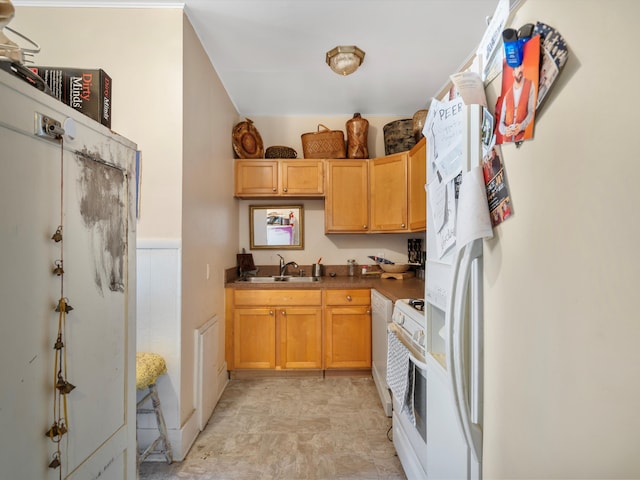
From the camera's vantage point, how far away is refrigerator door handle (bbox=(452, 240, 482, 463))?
27.7 inches

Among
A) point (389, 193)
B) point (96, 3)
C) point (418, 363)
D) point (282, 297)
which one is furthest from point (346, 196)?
point (96, 3)

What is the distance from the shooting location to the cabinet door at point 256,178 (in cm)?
305

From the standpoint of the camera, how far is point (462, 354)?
2.35 feet

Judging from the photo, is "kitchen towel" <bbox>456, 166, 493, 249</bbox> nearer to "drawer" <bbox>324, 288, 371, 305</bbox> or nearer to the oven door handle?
the oven door handle

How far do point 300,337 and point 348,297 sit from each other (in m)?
0.60

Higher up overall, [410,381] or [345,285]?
[345,285]

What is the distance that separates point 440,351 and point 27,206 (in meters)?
1.26

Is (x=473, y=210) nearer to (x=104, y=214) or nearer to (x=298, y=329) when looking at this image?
(x=104, y=214)

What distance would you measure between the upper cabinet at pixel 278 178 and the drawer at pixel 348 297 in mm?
1073

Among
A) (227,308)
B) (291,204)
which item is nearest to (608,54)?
(227,308)

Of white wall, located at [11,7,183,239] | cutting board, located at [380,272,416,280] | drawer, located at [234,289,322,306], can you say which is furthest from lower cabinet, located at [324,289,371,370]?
white wall, located at [11,7,183,239]

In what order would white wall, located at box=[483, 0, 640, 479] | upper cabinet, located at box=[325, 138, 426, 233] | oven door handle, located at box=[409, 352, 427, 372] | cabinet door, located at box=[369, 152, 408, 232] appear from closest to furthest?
1. white wall, located at box=[483, 0, 640, 479]
2. oven door handle, located at box=[409, 352, 427, 372]
3. cabinet door, located at box=[369, 152, 408, 232]
4. upper cabinet, located at box=[325, 138, 426, 233]

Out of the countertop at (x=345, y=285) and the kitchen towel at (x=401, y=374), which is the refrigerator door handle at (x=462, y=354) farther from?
the countertop at (x=345, y=285)

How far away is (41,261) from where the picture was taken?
2.06 feet
